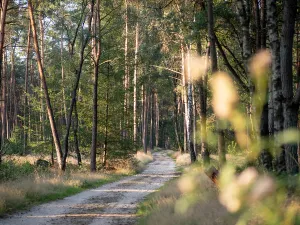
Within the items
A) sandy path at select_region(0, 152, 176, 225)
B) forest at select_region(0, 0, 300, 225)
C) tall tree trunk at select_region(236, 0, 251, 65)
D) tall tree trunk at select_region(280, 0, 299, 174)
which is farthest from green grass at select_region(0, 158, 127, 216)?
tall tree trunk at select_region(236, 0, 251, 65)

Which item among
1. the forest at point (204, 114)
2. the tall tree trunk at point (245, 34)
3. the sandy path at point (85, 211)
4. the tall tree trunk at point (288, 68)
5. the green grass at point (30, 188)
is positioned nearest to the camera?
the forest at point (204, 114)

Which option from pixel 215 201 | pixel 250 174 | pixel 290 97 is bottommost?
pixel 215 201

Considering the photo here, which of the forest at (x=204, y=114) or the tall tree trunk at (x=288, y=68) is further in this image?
the tall tree trunk at (x=288, y=68)

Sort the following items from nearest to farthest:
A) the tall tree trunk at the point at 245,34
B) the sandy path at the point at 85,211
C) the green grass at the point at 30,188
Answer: the sandy path at the point at 85,211
the green grass at the point at 30,188
the tall tree trunk at the point at 245,34

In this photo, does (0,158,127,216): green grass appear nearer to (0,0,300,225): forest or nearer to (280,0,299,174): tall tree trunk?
(0,0,300,225): forest

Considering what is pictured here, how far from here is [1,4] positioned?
50.3 ft

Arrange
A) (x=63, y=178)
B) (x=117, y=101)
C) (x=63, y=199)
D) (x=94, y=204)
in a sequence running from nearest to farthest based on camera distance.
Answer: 1. (x=94, y=204)
2. (x=63, y=199)
3. (x=63, y=178)
4. (x=117, y=101)

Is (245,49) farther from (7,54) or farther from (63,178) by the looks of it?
(7,54)

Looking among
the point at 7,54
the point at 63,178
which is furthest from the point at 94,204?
the point at 7,54

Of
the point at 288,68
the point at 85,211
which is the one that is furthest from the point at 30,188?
the point at 288,68

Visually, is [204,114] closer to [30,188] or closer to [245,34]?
[245,34]

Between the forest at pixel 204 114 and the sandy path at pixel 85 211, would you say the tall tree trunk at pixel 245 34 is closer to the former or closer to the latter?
the forest at pixel 204 114

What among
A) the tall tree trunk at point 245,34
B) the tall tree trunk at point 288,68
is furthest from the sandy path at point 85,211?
the tall tree trunk at point 245,34

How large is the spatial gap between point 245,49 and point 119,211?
6.52 metres
